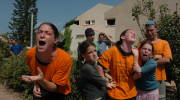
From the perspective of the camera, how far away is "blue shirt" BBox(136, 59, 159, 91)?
4.35 meters

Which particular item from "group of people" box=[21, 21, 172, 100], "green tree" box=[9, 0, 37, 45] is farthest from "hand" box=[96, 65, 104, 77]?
"green tree" box=[9, 0, 37, 45]

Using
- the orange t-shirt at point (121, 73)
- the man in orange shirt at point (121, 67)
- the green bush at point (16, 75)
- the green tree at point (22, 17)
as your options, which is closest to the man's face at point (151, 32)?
the man in orange shirt at point (121, 67)

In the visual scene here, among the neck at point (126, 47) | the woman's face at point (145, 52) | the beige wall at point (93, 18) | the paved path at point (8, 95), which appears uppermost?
the beige wall at point (93, 18)

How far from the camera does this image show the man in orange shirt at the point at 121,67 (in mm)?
4059

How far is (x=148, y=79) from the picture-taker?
14.8ft

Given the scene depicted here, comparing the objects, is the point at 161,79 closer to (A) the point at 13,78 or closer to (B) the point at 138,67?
(B) the point at 138,67

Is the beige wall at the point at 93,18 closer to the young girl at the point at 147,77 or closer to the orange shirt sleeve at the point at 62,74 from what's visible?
the young girl at the point at 147,77

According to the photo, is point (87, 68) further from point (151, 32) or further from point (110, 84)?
point (151, 32)

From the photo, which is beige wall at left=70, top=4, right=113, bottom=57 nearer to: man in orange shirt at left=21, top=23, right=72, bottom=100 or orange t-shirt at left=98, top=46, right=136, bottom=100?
orange t-shirt at left=98, top=46, right=136, bottom=100

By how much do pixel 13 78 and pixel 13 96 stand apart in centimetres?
71

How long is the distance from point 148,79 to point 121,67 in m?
0.68

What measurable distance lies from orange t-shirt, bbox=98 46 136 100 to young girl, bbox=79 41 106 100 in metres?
0.17

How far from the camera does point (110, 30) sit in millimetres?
33219

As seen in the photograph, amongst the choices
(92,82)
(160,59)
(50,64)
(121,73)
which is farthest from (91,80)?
(160,59)
